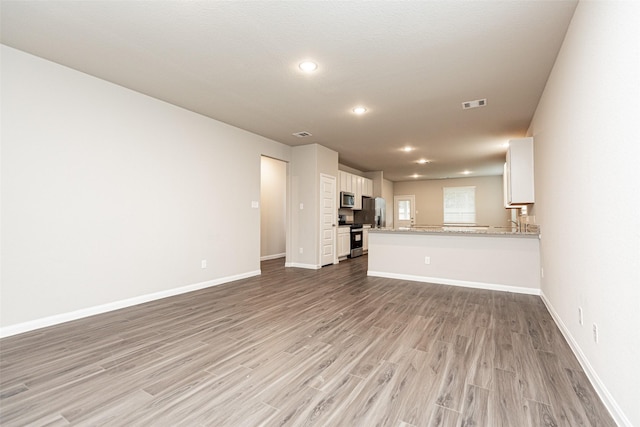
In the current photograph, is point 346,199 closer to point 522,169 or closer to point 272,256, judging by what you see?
point 272,256

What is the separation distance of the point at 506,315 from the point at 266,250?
558 centimetres

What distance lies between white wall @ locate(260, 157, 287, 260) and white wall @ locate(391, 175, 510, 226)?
20.0 feet

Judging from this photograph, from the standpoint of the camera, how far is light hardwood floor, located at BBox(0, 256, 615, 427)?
5.29ft

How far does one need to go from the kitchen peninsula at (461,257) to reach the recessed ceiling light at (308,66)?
3.16 m

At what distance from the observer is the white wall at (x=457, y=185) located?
34.1 feet

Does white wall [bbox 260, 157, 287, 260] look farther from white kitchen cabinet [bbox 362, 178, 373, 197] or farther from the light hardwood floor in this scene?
the light hardwood floor

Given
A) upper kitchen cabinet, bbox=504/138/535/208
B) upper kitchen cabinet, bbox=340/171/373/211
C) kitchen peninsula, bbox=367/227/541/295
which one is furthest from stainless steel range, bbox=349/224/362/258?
upper kitchen cabinet, bbox=504/138/535/208

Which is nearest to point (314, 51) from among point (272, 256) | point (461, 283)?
point (461, 283)

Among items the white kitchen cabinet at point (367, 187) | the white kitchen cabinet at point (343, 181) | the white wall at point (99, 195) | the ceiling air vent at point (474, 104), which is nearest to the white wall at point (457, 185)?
the white kitchen cabinet at point (367, 187)

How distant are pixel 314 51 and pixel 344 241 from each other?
5.22 meters

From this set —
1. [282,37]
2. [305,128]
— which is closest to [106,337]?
[282,37]

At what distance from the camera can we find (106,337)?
2.65 meters

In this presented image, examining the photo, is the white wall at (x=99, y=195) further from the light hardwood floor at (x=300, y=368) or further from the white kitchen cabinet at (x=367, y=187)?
the white kitchen cabinet at (x=367, y=187)

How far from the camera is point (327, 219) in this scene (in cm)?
652
